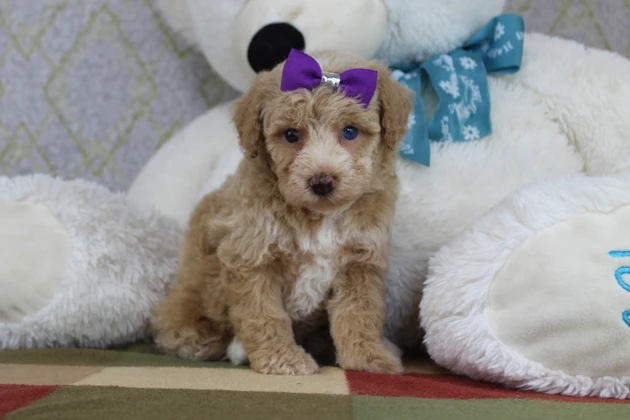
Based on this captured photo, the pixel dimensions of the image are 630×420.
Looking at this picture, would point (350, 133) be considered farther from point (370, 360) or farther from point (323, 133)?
point (370, 360)

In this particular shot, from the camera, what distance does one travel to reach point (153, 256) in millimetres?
2260

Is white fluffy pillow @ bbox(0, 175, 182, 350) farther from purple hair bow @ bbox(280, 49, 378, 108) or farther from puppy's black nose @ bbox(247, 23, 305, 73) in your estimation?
purple hair bow @ bbox(280, 49, 378, 108)

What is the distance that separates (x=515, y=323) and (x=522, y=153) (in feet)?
2.31

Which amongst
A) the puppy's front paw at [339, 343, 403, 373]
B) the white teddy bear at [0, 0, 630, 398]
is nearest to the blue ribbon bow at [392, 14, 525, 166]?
the white teddy bear at [0, 0, 630, 398]

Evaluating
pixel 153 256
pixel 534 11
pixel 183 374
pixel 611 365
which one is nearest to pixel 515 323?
pixel 611 365

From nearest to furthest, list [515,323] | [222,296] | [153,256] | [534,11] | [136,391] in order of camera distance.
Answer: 1. [136,391]
2. [515,323]
3. [222,296]
4. [153,256]
5. [534,11]

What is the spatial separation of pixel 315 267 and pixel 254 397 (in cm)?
50

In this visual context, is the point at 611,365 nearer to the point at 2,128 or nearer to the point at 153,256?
the point at 153,256

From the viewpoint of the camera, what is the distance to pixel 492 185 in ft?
6.68

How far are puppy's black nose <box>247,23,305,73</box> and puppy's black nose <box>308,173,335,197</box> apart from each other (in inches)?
22.2

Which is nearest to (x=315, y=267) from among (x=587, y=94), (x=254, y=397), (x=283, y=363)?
(x=283, y=363)

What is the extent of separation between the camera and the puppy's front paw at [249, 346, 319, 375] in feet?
5.50

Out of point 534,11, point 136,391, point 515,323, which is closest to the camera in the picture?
point 136,391

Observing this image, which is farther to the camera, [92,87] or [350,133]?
[92,87]
